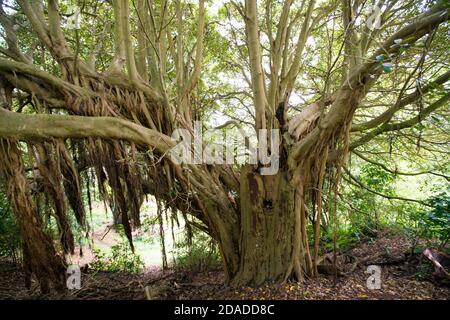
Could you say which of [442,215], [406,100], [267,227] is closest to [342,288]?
[267,227]

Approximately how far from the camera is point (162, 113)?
11.8 feet

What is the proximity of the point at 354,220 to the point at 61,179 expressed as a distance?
13.3ft

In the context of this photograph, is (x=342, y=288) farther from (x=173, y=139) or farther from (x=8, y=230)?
(x=8, y=230)

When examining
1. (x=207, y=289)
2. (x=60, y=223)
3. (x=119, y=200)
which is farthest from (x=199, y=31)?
(x=207, y=289)

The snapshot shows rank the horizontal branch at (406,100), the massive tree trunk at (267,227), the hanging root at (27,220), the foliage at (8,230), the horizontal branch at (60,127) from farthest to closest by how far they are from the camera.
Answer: the foliage at (8,230)
the massive tree trunk at (267,227)
the hanging root at (27,220)
the horizontal branch at (60,127)
the horizontal branch at (406,100)

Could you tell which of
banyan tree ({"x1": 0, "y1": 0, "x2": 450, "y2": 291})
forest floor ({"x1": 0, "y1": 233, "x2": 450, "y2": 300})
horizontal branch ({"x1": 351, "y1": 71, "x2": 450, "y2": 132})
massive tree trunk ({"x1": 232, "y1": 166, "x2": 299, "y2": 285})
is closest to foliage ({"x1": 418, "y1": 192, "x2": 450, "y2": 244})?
forest floor ({"x1": 0, "y1": 233, "x2": 450, "y2": 300})

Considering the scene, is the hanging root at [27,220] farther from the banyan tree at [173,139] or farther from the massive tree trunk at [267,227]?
the massive tree trunk at [267,227]

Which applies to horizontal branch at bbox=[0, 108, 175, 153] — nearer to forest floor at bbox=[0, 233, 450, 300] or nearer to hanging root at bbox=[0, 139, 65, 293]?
hanging root at bbox=[0, 139, 65, 293]

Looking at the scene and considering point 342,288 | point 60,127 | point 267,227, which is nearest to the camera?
→ point 60,127

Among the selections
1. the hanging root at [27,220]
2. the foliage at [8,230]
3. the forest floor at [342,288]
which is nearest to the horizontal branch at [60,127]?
the hanging root at [27,220]

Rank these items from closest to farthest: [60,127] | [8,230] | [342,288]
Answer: [60,127] → [342,288] → [8,230]

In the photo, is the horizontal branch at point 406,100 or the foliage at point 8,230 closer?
the horizontal branch at point 406,100

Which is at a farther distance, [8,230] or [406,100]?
[8,230]

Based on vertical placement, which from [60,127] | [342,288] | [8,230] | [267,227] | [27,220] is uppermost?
[60,127]
